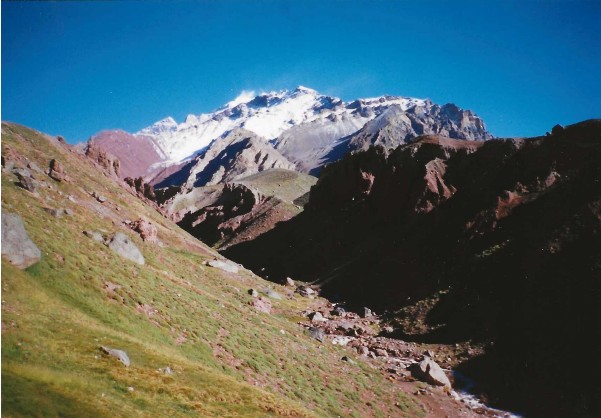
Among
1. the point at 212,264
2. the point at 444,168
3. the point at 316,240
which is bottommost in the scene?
the point at 212,264

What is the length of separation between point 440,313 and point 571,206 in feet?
72.1

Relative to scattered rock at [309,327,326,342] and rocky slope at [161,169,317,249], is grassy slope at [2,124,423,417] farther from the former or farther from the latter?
rocky slope at [161,169,317,249]

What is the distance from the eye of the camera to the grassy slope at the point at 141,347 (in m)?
17.1

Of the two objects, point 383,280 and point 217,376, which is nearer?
point 217,376

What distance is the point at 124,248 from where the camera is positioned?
1492 inches

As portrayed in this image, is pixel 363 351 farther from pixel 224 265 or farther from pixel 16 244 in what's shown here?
pixel 16 244

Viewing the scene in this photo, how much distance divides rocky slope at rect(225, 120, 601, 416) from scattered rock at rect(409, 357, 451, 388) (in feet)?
11.4

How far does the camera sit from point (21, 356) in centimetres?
1716

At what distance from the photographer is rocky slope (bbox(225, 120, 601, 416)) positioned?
36344 millimetres

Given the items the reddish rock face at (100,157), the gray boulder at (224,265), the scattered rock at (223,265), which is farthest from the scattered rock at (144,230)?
the reddish rock face at (100,157)

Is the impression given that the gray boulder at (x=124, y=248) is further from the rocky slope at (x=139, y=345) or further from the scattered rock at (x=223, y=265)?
the scattered rock at (x=223, y=265)

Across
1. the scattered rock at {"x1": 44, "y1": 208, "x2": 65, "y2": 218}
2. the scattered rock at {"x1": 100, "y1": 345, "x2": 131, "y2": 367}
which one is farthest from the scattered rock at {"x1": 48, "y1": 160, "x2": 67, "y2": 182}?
the scattered rock at {"x1": 100, "y1": 345, "x2": 131, "y2": 367}

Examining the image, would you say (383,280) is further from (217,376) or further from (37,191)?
(37,191)

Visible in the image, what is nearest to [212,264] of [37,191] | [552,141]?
[37,191]
